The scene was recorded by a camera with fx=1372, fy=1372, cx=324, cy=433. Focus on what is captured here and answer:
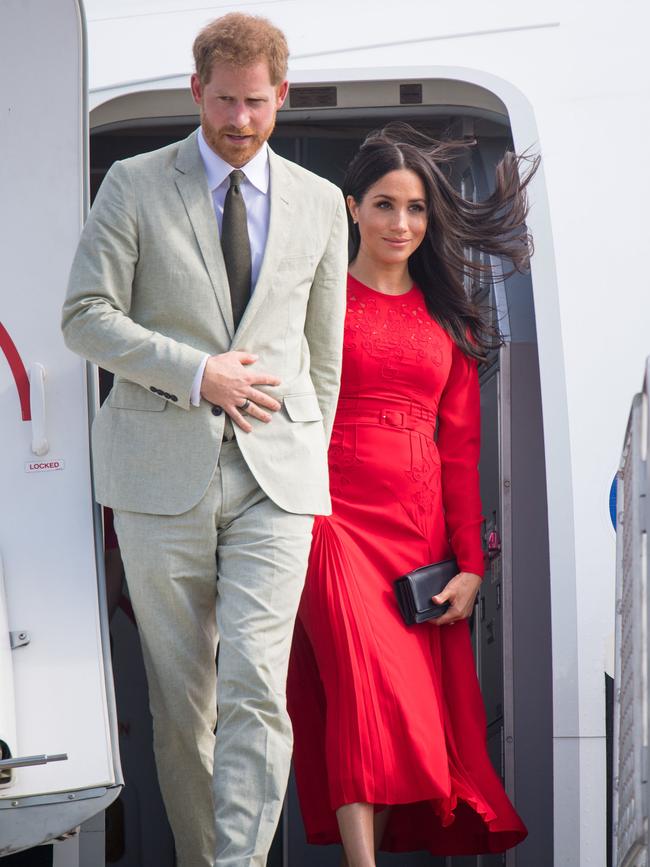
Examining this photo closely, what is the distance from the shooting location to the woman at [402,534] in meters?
3.25

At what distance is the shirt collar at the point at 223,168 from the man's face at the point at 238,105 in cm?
4

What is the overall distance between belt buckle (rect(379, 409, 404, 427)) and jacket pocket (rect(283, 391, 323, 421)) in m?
0.59

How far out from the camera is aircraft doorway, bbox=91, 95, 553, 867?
11.9 ft

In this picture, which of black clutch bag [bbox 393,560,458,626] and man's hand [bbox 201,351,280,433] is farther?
black clutch bag [bbox 393,560,458,626]

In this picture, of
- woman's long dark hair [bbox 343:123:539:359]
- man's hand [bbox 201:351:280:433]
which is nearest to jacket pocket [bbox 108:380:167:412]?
man's hand [bbox 201:351:280:433]

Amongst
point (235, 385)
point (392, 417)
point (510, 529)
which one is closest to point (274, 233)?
point (235, 385)

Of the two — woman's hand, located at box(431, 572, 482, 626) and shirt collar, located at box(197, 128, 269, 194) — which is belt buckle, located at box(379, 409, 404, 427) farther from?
shirt collar, located at box(197, 128, 269, 194)

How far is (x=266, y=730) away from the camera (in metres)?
2.64

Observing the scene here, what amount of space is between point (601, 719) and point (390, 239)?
52.5 inches

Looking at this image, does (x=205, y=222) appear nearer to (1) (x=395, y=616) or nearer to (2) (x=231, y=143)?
(2) (x=231, y=143)

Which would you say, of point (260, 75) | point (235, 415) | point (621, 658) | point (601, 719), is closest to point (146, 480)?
point (235, 415)

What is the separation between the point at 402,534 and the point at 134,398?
0.97 meters

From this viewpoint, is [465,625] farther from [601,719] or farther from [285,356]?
[285,356]

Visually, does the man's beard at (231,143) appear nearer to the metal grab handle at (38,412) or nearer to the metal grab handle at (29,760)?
Answer: the metal grab handle at (38,412)
